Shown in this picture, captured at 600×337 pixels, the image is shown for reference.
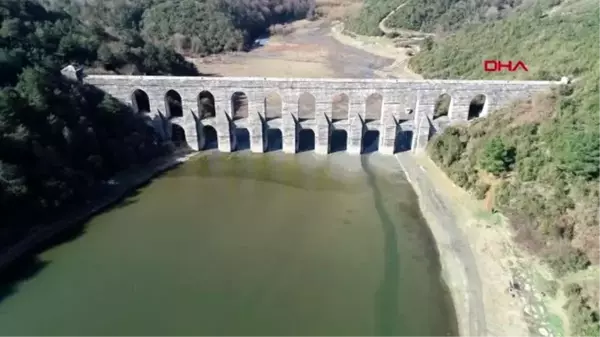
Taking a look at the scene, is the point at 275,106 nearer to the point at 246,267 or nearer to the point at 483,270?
the point at 246,267

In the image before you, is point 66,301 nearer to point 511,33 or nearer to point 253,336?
point 253,336

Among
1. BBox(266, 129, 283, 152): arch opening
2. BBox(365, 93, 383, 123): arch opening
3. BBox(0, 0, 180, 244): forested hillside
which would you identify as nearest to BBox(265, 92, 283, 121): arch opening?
BBox(266, 129, 283, 152): arch opening

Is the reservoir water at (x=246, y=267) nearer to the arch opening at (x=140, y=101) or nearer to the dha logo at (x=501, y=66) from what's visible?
the arch opening at (x=140, y=101)

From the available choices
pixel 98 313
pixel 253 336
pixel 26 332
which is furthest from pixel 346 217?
pixel 26 332

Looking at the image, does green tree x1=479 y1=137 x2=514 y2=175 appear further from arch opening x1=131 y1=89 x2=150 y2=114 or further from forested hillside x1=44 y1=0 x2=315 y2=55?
forested hillside x1=44 y1=0 x2=315 y2=55

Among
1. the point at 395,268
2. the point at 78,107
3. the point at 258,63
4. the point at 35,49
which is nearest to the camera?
the point at 395,268

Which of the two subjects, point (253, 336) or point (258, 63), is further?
point (258, 63)
